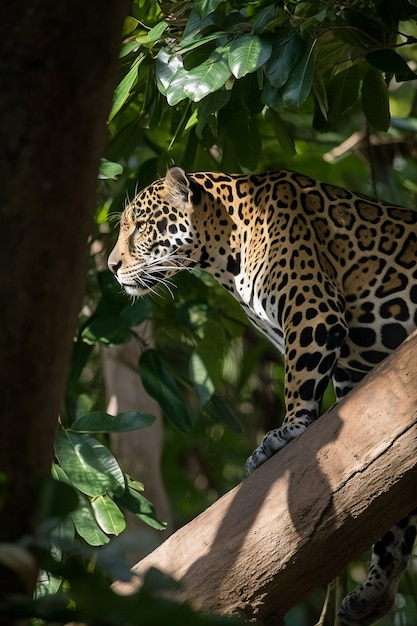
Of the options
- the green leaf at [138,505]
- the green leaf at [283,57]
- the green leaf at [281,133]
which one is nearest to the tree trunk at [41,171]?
the green leaf at [283,57]

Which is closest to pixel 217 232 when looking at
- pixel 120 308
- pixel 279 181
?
pixel 279 181

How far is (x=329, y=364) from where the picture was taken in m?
4.73

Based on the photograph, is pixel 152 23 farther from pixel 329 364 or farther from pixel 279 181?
pixel 329 364

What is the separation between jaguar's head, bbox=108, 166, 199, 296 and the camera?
549 cm

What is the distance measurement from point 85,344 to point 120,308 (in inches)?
11.0

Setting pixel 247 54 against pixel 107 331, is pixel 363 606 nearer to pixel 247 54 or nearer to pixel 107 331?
pixel 107 331

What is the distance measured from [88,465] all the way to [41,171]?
2808 millimetres

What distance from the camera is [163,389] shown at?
5941mm

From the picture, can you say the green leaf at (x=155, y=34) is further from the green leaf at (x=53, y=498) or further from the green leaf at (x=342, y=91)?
the green leaf at (x=53, y=498)

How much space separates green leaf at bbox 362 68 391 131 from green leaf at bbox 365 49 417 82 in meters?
0.40

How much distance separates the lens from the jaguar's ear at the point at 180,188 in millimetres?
5418

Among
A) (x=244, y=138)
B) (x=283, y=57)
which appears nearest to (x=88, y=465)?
(x=244, y=138)

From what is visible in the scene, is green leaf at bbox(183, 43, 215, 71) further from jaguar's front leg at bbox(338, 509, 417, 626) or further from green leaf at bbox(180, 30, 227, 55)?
jaguar's front leg at bbox(338, 509, 417, 626)

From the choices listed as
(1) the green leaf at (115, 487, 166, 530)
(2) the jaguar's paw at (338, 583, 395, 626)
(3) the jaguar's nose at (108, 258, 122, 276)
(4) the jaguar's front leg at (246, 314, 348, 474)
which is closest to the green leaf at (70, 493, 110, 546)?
(1) the green leaf at (115, 487, 166, 530)
